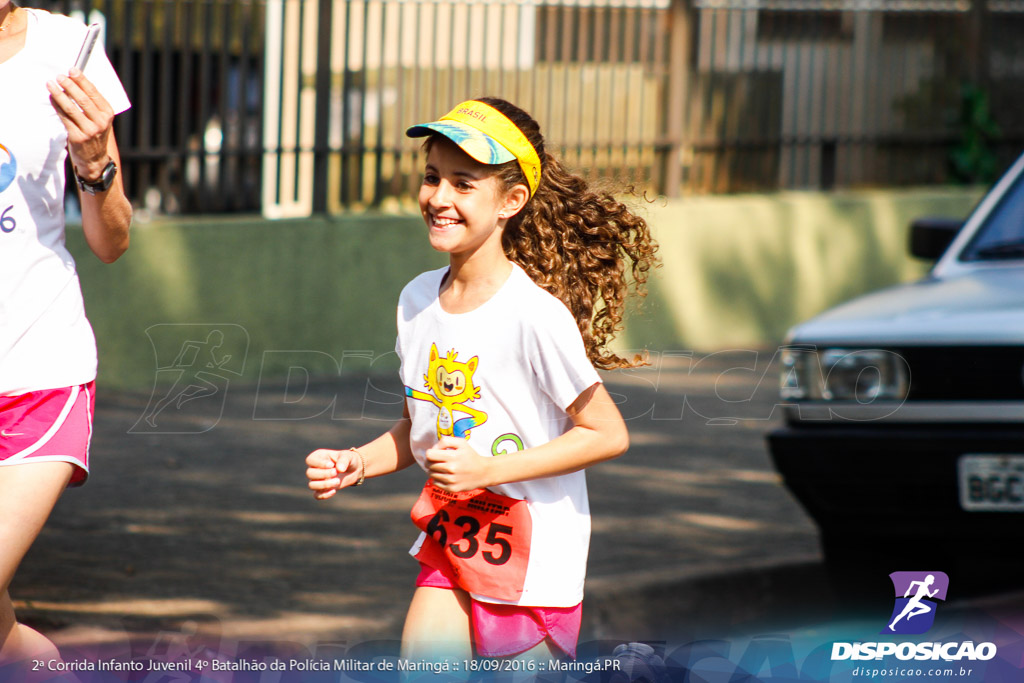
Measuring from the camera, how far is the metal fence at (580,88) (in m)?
9.45

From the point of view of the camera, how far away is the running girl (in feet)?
10.0

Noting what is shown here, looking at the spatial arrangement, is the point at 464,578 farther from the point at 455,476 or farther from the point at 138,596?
the point at 138,596

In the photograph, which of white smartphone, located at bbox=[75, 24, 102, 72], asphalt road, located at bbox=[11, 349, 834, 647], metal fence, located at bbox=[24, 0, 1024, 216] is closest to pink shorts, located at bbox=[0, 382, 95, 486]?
white smartphone, located at bbox=[75, 24, 102, 72]

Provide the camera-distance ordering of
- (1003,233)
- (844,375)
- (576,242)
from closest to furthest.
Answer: (576,242) < (844,375) < (1003,233)

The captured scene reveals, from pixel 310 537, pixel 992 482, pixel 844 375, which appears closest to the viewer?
pixel 992 482

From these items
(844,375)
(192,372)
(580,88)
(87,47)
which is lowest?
(192,372)

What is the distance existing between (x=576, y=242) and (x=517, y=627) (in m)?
0.86

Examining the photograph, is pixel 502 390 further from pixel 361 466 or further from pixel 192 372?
pixel 192 372

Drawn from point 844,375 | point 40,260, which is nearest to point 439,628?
point 40,260

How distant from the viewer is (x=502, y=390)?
308 centimetres

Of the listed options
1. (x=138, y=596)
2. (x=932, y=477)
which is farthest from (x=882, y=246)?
(x=138, y=596)

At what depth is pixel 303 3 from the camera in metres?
9.82

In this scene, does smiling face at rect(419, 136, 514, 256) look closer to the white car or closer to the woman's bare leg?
the woman's bare leg

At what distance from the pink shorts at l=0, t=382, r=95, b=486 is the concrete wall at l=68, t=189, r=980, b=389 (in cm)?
394
